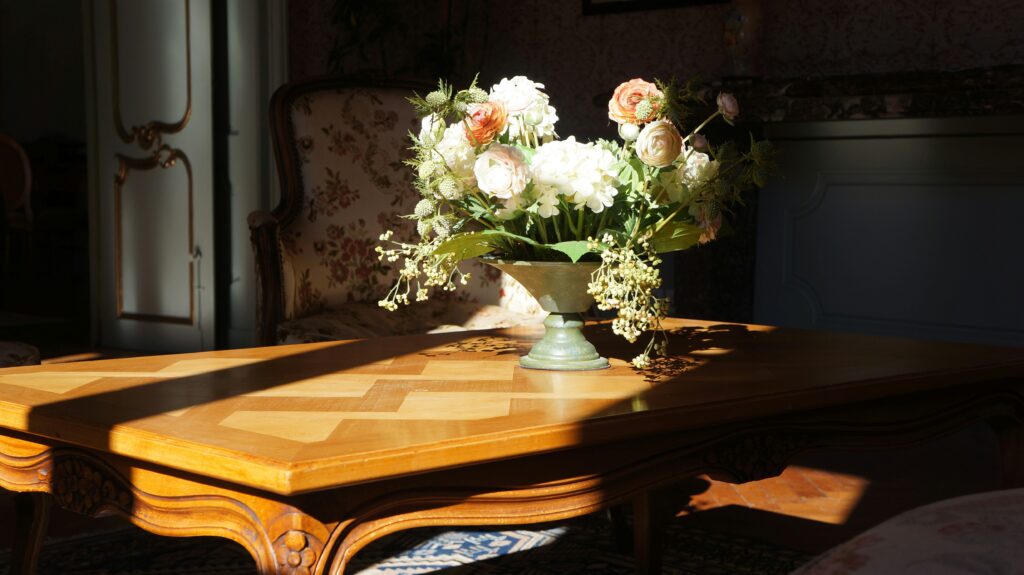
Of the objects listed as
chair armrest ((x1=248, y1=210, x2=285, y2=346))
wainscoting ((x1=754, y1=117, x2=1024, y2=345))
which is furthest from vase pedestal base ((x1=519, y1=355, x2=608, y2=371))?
wainscoting ((x1=754, y1=117, x2=1024, y2=345))

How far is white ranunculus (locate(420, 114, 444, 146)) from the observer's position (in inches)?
70.0

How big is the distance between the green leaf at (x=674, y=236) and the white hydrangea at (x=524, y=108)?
0.27 metres

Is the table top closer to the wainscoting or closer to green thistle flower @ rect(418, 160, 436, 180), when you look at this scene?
green thistle flower @ rect(418, 160, 436, 180)

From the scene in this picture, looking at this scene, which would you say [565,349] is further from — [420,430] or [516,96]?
[420,430]

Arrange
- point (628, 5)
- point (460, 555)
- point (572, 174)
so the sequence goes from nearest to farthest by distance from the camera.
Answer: point (572, 174) < point (460, 555) < point (628, 5)

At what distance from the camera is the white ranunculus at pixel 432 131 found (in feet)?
5.83

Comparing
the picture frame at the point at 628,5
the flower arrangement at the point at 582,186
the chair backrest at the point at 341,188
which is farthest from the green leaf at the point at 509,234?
the picture frame at the point at 628,5

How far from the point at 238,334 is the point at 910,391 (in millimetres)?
4185

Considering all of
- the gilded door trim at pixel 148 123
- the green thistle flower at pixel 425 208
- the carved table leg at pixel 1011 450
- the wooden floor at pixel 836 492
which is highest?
the gilded door trim at pixel 148 123

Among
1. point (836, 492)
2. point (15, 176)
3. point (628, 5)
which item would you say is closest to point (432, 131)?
point (836, 492)

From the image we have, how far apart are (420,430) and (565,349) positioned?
1.84 feet

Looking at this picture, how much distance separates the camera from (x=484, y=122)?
1688 mm

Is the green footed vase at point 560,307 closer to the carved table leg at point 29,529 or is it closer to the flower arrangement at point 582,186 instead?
the flower arrangement at point 582,186

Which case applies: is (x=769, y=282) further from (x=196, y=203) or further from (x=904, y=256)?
(x=196, y=203)
